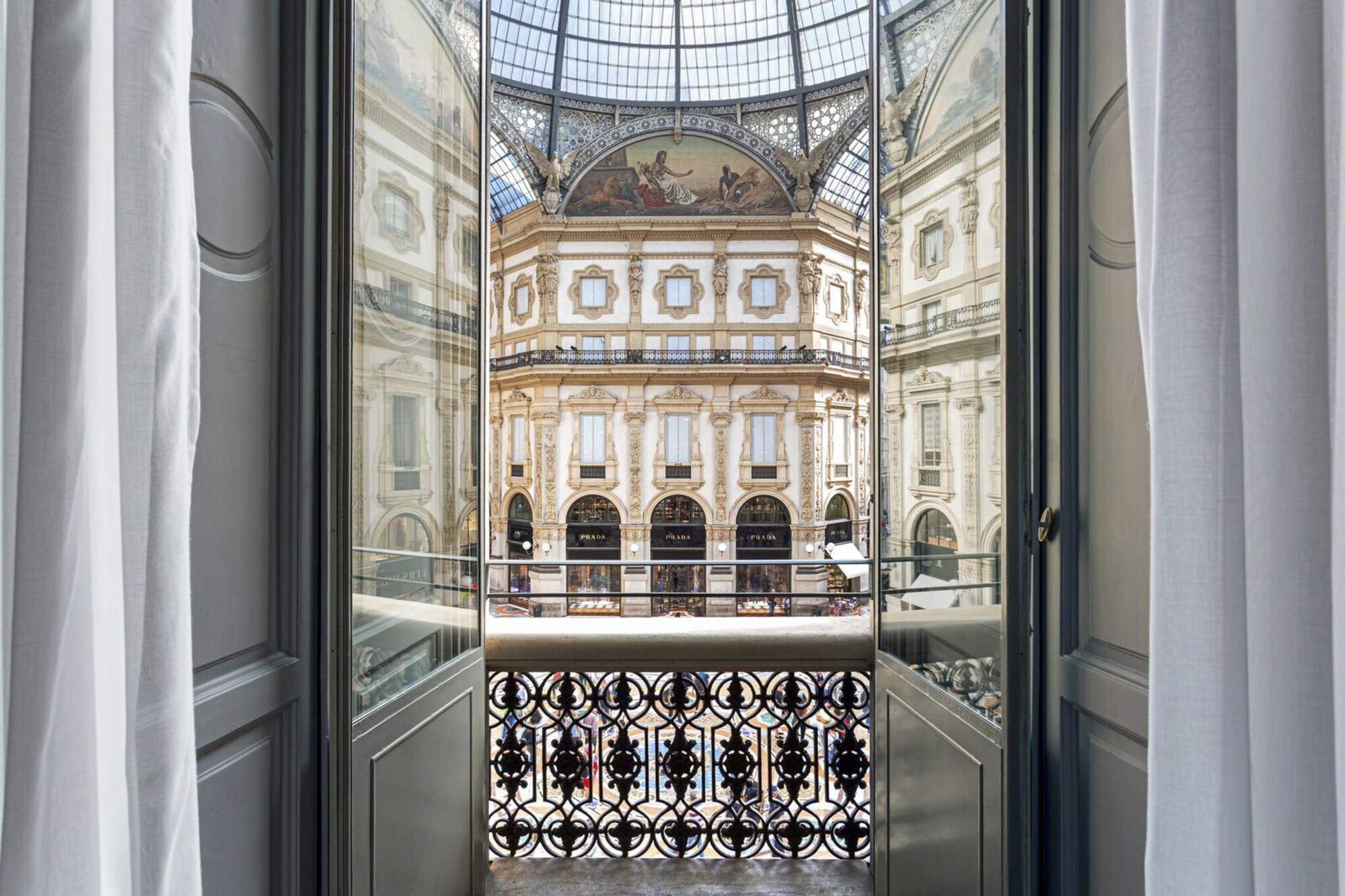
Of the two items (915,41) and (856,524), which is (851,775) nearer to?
(915,41)

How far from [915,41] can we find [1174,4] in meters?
1.16

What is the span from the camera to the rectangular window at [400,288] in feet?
4.74

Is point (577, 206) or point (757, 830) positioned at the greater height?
point (577, 206)

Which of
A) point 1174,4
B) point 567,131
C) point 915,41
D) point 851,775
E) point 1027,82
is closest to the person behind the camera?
point 1174,4

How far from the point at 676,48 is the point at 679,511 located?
976 cm

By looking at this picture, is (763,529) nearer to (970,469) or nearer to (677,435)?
(677,435)

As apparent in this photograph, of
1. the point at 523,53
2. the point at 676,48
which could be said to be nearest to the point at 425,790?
the point at 523,53

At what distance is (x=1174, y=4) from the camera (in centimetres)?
68

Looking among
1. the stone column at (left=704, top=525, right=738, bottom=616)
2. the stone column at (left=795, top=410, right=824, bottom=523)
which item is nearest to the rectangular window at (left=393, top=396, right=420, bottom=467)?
the stone column at (left=704, top=525, right=738, bottom=616)

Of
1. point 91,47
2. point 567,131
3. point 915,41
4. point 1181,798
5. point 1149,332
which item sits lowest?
point 1181,798

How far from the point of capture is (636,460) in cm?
1574

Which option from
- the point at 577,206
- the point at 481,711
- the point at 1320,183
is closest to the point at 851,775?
the point at 481,711

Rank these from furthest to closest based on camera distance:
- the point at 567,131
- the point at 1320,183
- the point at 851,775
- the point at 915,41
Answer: the point at 567,131, the point at 851,775, the point at 915,41, the point at 1320,183

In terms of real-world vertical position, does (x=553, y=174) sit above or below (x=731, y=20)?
below
